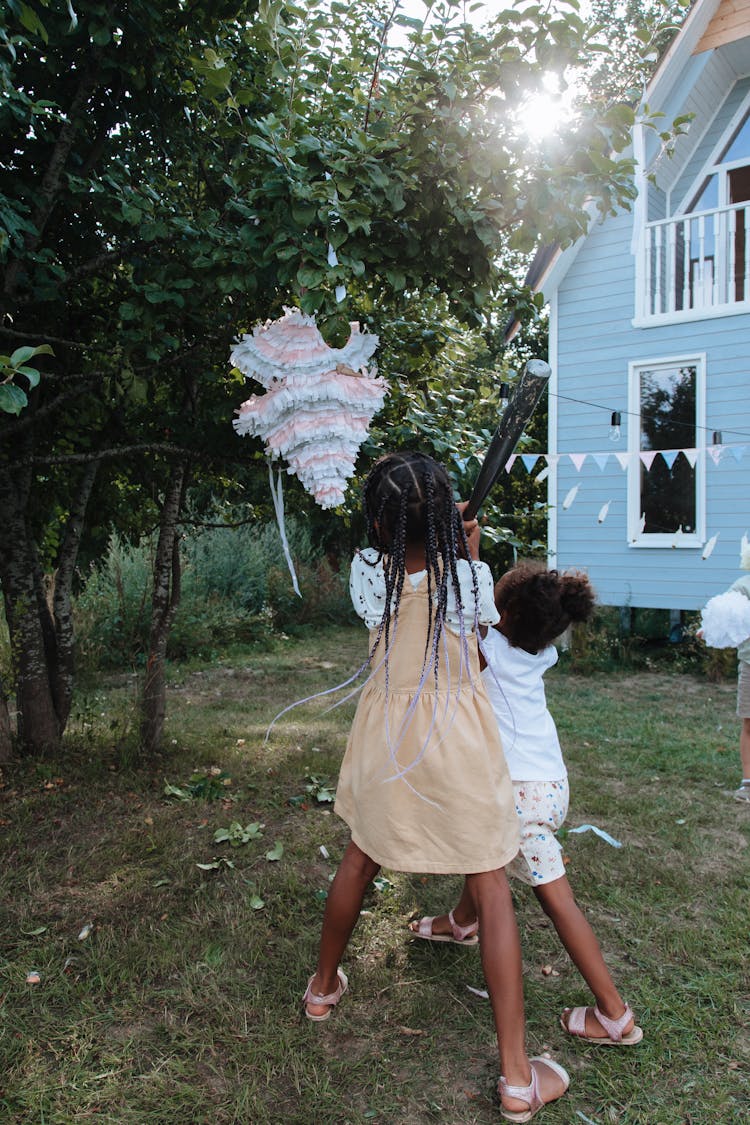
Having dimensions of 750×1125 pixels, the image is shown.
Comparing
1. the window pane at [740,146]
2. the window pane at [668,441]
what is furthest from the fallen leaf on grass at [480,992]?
the window pane at [740,146]

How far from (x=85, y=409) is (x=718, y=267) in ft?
21.1

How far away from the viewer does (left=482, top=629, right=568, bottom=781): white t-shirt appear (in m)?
2.11

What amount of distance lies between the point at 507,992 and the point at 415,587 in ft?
3.09

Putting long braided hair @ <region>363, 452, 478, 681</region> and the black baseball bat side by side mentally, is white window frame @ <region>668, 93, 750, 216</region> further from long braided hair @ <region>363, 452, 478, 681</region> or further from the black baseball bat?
long braided hair @ <region>363, 452, 478, 681</region>

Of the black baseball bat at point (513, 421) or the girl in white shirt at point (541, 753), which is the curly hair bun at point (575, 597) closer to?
the girl in white shirt at point (541, 753)

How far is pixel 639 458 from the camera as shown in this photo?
768 cm

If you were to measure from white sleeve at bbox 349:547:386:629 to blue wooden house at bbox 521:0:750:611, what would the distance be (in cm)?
554

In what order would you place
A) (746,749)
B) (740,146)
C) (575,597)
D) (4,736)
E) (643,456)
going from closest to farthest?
(575,597)
(4,736)
(746,749)
(643,456)
(740,146)

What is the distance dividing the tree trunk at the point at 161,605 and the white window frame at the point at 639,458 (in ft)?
17.1

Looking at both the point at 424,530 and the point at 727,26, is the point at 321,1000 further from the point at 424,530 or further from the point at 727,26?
the point at 727,26

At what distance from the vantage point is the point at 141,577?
26.0 ft

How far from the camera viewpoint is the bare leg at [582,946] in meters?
1.94

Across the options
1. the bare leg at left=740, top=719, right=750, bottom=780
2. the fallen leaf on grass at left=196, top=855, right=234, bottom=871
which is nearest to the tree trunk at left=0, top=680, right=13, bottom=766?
the fallen leaf on grass at left=196, top=855, right=234, bottom=871

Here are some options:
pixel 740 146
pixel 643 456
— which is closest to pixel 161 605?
pixel 643 456
